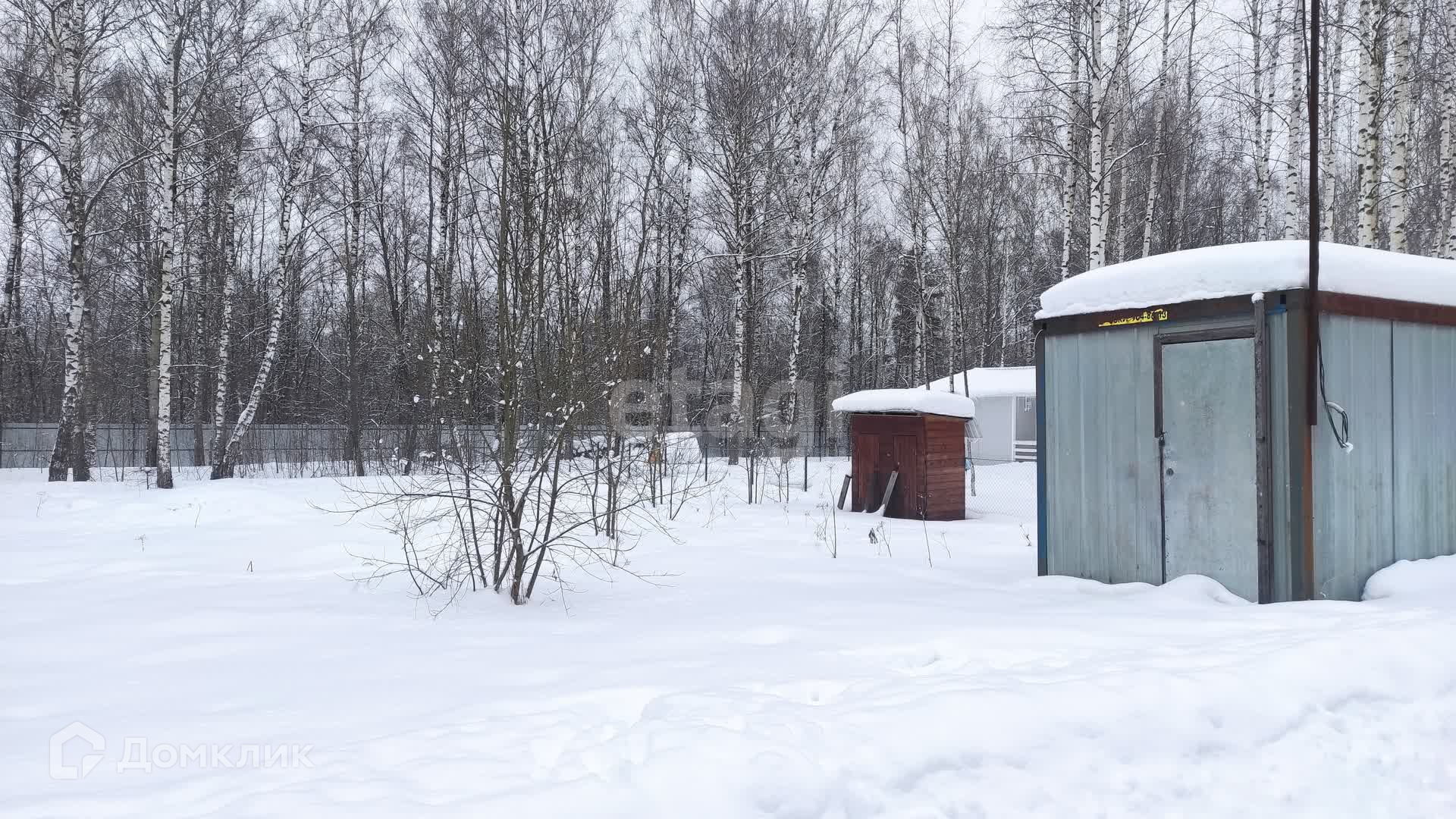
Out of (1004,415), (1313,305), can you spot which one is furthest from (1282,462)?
(1004,415)

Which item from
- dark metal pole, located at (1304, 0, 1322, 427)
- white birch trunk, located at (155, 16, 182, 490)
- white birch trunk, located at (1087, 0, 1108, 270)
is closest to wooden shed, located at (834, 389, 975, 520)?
white birch trunk, located at (1087, 0, 1108, 270)

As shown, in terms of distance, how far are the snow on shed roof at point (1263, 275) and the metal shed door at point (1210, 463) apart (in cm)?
34

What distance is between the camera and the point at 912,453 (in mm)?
11188

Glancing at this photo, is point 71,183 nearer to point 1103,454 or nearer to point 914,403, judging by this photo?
point 914,403

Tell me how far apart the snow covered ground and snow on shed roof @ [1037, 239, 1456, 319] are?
5.79ft

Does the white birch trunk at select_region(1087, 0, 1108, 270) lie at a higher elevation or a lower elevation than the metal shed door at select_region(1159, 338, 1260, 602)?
higher

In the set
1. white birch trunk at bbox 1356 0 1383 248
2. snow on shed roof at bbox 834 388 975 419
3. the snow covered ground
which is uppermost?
white birch trunk at bbox 1356 0 1383 248

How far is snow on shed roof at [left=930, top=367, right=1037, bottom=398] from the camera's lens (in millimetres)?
21531

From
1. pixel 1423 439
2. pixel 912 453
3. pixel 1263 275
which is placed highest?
pixel 1263 275

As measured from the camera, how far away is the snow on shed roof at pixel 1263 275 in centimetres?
502

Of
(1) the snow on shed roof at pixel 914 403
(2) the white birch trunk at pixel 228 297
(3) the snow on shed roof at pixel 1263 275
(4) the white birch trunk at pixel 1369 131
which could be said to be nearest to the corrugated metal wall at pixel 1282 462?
(3) the snow on shed roof at pixel 1263 275

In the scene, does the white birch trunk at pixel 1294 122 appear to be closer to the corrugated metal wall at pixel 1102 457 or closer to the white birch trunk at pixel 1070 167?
the white birch trunk at pixel 1070 167

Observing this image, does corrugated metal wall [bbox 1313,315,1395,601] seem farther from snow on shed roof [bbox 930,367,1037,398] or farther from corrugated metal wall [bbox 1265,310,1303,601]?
snow on shed roof [bbox 930,367,1037,398]

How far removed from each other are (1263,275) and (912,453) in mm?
6347
